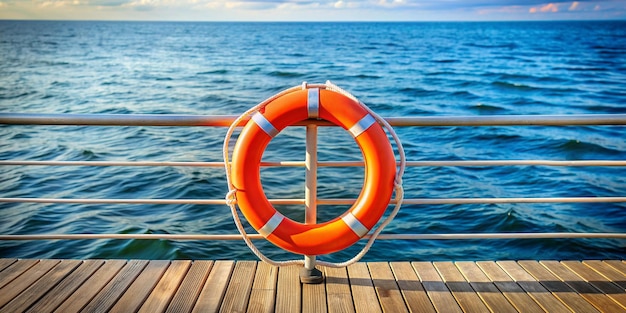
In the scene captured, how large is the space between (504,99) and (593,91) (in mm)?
3010

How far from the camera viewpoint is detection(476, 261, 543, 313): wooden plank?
1.70m

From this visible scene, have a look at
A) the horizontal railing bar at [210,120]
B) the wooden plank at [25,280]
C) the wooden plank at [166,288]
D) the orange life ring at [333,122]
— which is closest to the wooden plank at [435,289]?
the orange life ring at [333,122]

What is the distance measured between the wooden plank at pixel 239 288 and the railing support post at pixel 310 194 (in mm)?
190

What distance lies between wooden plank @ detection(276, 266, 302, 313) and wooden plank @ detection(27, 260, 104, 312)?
2.18 ft

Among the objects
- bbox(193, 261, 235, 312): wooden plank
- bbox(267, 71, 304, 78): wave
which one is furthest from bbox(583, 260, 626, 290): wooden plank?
bbox(267, 71, 304, 78): wave

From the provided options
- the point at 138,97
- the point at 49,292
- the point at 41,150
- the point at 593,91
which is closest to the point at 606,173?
the point at 49,292

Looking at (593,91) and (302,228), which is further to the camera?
(593,91)

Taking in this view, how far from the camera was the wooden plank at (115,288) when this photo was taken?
1.66 metres

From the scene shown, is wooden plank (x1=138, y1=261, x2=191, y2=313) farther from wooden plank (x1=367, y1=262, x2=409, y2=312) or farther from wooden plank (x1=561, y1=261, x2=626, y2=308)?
wooden plank (x1=561, y1=261, x2=626, y2=308)

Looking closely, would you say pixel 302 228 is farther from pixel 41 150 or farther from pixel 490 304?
pixel 41 150

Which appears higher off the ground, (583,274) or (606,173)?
(583,274)

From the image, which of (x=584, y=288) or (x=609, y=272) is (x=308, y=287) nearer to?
(x=584, y=288)

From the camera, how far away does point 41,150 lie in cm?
748

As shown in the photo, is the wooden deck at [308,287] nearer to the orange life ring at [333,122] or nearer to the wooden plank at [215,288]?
the wooden plank at [215,288]
